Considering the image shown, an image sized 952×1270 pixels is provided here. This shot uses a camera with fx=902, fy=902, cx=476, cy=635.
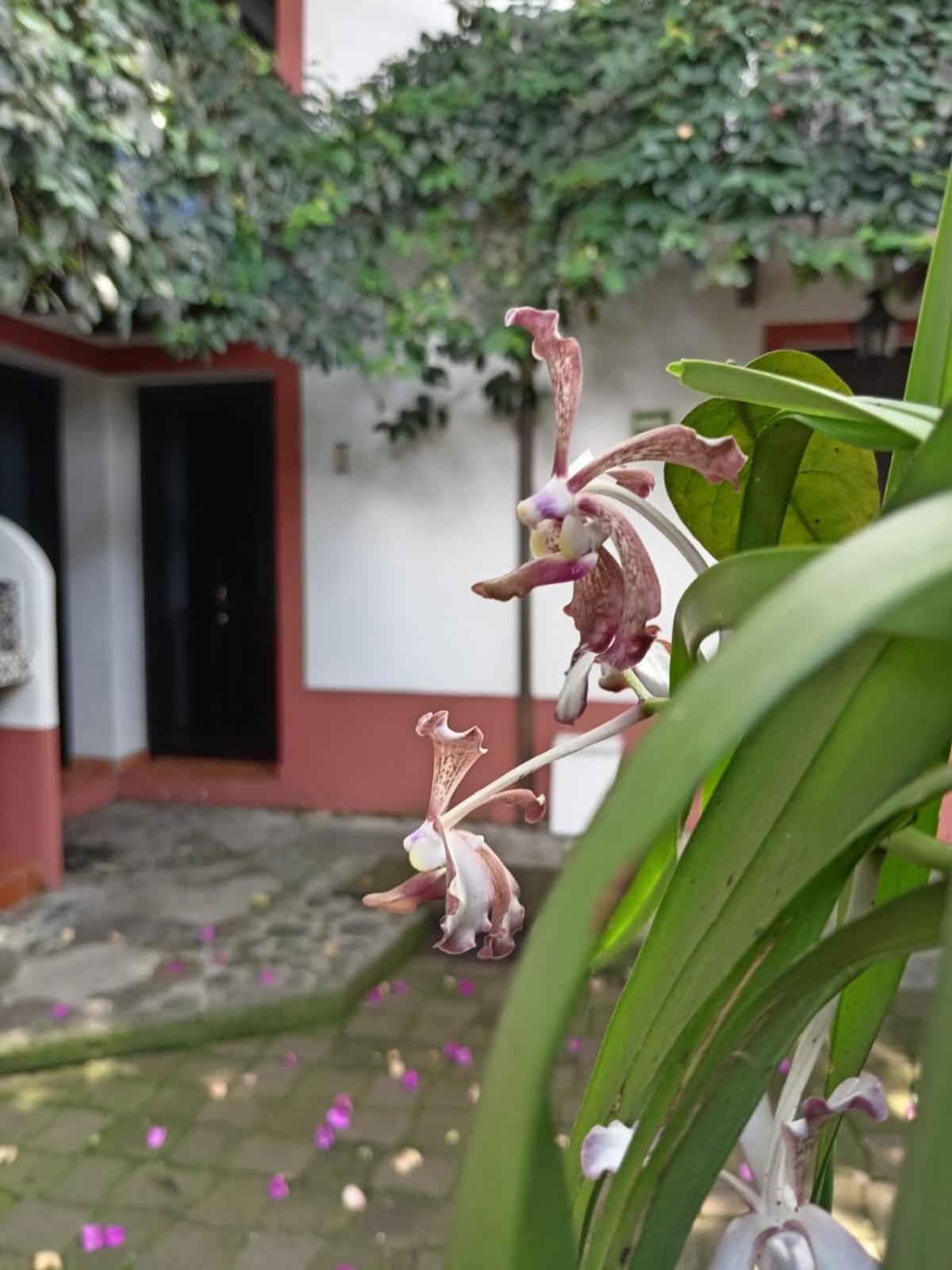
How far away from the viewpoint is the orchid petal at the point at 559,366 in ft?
1.51

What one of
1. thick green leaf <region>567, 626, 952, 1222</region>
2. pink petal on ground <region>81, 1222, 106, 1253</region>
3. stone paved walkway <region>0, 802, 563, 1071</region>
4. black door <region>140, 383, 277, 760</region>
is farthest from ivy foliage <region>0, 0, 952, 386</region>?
thick green leaf <region>567, 626, 952, 1222</region>

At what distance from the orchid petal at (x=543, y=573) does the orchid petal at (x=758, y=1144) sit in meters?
0.30

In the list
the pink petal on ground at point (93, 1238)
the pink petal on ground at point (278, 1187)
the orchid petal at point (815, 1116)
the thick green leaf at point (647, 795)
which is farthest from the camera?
the pink petal on ground at point (278, 1187)

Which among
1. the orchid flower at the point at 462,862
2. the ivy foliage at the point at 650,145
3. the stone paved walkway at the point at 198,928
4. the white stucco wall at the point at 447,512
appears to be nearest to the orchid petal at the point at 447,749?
the orchid flower at the point at 462,862

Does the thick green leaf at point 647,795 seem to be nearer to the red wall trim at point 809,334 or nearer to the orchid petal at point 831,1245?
the orchid petal at point 831,1245

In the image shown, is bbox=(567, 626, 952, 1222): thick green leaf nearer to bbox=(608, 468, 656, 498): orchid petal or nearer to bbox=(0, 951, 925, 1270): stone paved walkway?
bbox=(608, 468, 656, 498): orchid petal

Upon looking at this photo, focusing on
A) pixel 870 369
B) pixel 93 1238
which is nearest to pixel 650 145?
pixel 870 369

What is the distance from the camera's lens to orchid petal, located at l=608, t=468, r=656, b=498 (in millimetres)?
481

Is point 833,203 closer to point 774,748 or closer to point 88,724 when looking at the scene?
point 774,748

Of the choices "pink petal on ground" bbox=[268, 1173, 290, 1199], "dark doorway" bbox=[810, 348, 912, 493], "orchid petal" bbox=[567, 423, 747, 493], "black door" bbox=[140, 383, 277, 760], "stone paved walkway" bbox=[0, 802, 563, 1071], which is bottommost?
"stone paved walkway" bbox=[0, 802, 563, 1071]

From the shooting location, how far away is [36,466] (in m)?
4.75

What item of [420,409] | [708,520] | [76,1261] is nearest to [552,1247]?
[708,520]

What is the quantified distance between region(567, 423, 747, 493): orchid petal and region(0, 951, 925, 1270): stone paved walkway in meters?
1.39

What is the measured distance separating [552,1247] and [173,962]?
2941 millimetres
